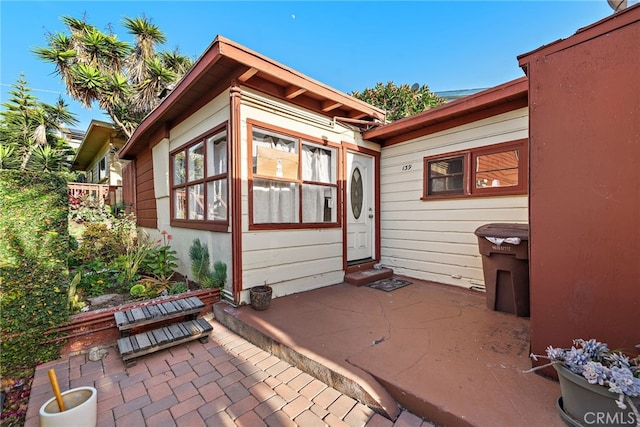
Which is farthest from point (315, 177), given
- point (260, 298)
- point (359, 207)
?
point (260, 298)

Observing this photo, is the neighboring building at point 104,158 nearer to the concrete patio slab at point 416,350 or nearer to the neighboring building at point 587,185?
the concrete patio slab at point 416,350

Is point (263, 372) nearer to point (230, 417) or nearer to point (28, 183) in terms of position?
point (230, 417)

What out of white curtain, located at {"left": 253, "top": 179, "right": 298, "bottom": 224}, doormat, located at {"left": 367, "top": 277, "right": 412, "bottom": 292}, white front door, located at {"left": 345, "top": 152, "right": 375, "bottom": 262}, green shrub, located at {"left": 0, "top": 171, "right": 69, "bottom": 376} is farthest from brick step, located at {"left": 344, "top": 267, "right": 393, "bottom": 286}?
green shrub, located at {"left": 0, "top": 171, "right": 69, "bottom": 376}

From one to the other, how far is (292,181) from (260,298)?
1622 mm

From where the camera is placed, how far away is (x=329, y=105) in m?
3.96

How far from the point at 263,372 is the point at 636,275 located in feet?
8.12

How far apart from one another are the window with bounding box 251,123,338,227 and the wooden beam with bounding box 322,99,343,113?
524 millimetres

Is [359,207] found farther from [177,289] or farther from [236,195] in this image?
[177,289]

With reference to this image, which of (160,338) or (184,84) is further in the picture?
(184,84)

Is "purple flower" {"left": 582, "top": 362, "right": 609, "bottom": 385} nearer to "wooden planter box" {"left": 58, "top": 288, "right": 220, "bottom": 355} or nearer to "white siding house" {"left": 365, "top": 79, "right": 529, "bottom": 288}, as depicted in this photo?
"white siding house" {"left": 365, "top": 79, "right": 529, "bottom": 288}

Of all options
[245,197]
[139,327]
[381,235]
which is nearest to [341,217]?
[381,235]

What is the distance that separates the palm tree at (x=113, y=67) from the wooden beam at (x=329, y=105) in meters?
8.06

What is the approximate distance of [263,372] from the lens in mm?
2152

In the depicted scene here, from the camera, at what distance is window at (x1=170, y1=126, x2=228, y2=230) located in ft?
11.9
